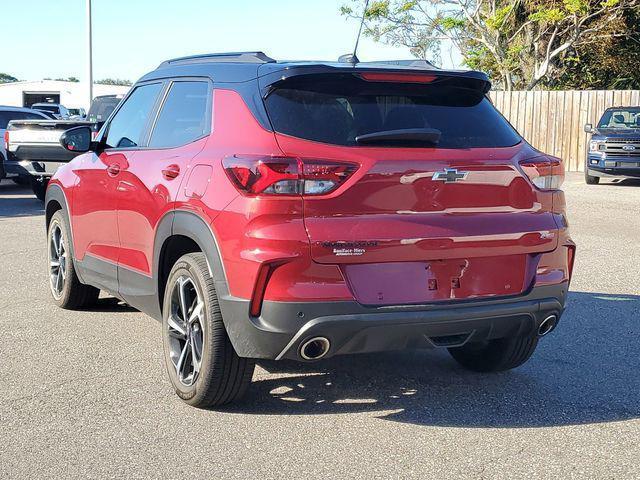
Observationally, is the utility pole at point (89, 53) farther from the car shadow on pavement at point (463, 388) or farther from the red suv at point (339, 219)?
the red suv at point (339, 219)

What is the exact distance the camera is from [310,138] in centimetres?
423

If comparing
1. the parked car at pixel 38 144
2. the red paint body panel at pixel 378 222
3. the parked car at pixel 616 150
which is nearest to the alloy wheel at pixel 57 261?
the red paint body panel at pixel 378 222

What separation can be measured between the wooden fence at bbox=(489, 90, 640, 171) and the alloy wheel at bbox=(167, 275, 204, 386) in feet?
72.4

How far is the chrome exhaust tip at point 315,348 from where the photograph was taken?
13.7 ft

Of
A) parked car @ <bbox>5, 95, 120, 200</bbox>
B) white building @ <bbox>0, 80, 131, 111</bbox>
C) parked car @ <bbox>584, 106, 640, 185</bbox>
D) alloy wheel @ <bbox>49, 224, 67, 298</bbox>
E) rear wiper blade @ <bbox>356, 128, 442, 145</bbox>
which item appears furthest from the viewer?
white building @ <bbox>0, 80, 131, 111</bbox>

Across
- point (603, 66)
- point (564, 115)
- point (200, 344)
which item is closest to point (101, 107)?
point (564, 115)

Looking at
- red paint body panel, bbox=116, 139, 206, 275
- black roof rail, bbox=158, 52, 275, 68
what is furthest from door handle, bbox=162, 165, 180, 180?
black roof rail, bbox=158, 52, 275, 68

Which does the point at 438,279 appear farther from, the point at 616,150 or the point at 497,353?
the point at 616,150

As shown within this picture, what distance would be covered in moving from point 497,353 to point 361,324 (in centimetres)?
148

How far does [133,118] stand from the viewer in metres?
5.88

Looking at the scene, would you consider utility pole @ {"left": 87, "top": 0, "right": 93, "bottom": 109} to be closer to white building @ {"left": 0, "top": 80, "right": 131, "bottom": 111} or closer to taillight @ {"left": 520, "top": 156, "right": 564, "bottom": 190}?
taillight @ {"left": 520, "top": 156, "right": 564, "bottom": 190}

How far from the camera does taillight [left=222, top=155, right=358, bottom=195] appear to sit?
13.5 feet

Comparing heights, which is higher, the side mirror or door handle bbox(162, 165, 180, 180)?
the side mirror

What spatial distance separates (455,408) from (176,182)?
1.91 meters
